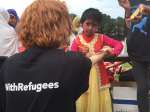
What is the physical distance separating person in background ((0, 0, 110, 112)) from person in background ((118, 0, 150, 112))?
2.80 meters

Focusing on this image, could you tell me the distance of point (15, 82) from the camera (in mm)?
2127

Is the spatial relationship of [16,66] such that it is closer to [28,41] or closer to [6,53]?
[28,41]

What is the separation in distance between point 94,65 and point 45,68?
8.57 feet

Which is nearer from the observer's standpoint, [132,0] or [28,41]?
A: [28,41]

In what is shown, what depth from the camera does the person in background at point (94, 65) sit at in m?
4.69

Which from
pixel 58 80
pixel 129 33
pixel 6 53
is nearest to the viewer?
pixel 58 80

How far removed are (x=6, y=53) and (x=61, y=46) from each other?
2.64m

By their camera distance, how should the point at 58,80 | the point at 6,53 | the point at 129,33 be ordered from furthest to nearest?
the point at 129,33, the point at 6,53, the point at 58,80

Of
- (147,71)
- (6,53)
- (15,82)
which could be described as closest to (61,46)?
(15,82)

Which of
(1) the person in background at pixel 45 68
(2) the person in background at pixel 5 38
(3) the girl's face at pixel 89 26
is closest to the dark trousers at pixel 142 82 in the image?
(3) the girl's face at pixel 89 26

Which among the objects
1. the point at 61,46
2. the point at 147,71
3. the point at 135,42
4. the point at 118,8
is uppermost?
the point at 61,46

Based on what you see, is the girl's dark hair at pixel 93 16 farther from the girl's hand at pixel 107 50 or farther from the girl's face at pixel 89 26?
the girl's hand at pixel 107 50

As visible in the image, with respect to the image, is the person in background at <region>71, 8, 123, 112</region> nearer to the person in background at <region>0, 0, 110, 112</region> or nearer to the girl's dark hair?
the girl's dark hair

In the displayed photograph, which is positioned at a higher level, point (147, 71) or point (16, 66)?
point (16, 66)
